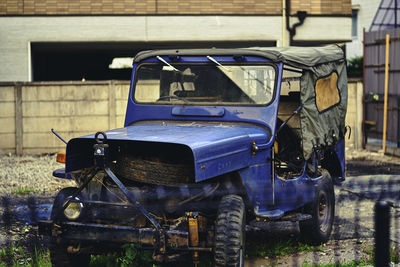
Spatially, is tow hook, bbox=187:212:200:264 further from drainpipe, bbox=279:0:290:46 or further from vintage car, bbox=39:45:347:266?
drainpipe, bbox=279:0:290:46

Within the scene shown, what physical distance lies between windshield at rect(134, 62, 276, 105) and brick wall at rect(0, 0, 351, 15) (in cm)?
928

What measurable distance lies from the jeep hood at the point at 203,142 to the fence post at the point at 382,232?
6.18 feet

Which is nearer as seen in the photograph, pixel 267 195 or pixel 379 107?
pixel 267 195

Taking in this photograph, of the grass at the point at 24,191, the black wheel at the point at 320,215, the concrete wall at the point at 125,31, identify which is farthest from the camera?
the concrete wall at the point at 125,31

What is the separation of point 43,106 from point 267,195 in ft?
28.7

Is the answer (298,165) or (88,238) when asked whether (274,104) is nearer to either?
(298,165)

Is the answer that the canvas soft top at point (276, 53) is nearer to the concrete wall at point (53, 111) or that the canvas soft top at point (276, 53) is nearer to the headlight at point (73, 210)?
the headlight at point (73, 210)

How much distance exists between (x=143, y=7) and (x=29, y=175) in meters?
6.38

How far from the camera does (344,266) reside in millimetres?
5254

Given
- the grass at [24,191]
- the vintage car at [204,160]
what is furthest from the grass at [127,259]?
the grass at [24,191]

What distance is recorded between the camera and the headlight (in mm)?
4625

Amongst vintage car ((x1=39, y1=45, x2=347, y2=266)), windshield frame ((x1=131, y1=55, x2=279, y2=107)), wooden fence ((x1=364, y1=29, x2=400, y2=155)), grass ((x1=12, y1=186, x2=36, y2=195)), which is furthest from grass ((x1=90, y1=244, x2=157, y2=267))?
wooden fence ((x1=364, y1=29, x2=400, y2=155))

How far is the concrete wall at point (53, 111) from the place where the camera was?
13008 millimetres

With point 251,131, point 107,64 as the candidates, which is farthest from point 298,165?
point 107,64
